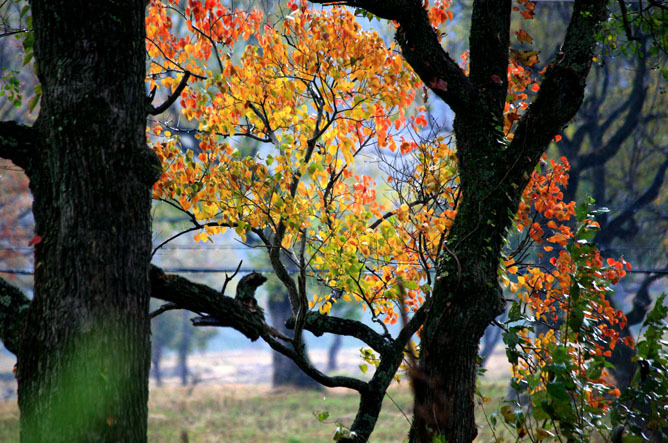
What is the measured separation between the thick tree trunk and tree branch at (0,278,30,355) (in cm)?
30

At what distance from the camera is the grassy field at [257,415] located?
1560 cm

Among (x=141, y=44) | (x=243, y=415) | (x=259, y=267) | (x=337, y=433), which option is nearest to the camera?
(x=141, y=44)

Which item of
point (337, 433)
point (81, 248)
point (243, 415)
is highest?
point (81, 248)

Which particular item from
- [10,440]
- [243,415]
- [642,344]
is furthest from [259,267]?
[642,344]

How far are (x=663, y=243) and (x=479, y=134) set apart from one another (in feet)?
38.2

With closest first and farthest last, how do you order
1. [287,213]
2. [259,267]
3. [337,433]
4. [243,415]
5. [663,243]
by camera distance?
[337,433] → [287,213] → [663,243] → [243,415] → [259,267]

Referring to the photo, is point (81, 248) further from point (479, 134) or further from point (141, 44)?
point (479, 134)

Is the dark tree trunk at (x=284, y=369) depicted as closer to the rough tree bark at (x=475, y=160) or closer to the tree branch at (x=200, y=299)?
the rough tree bark at (x=475, y=160)

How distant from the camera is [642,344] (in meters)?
2.98

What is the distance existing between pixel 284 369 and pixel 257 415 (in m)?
3.27

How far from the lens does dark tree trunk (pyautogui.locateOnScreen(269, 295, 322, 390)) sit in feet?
68.0

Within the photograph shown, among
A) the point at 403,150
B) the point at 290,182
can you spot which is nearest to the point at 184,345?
the point at 290,182

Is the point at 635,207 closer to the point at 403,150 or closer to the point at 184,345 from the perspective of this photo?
the point at 403,150

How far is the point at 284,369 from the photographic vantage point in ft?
69.0
